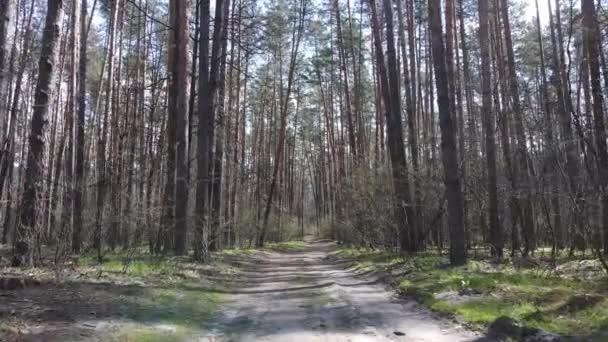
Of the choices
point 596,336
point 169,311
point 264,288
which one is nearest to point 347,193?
point 264,288

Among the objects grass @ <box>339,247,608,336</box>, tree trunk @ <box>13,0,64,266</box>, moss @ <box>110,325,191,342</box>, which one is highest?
tree trunk @ <box>13,0,64,266</box>

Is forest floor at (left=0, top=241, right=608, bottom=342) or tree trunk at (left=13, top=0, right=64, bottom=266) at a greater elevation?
tree trunk at (left=13, top=0, right=64, bottom=266)

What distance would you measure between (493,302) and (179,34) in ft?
38.4

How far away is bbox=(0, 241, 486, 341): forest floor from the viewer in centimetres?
550

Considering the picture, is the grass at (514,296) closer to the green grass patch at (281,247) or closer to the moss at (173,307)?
the moss at (173,307)

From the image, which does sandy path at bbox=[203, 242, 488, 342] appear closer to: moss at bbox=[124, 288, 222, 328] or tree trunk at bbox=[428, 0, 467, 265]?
moss at bbox=[124, 288, 222, 328]

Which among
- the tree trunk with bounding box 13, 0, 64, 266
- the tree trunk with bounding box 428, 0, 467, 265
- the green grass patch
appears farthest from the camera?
the green grass patch

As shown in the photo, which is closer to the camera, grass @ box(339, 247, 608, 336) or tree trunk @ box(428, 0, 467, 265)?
grass @ box(339, 247, 608, 336)

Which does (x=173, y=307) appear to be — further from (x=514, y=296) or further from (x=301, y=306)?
(x=514, y=296)

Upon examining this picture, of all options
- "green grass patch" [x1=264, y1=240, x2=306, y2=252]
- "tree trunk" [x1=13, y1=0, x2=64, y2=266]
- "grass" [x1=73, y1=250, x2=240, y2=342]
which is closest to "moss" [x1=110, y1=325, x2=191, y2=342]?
"grass" [x1=73, y1=250, x2=240, y2=342]

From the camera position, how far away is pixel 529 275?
9.42 meters

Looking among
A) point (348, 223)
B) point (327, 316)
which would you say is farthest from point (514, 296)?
point (348, 223)

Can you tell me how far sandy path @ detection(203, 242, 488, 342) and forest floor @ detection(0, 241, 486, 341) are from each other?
13mm

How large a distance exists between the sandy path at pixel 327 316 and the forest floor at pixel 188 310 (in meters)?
0.01
